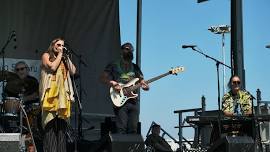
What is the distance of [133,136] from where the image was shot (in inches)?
251

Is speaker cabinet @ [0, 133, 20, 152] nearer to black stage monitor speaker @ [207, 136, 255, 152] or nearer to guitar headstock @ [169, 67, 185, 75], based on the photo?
black stage monitor speaker @ [207, 136, 255, 152]

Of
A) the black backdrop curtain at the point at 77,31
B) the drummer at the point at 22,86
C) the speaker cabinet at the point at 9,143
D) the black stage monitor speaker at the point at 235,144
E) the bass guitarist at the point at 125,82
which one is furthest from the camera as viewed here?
the black backdrop curtain at the point at 77,31

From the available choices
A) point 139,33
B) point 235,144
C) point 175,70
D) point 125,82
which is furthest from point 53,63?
point 139,33

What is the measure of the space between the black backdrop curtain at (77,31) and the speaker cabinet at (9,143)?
427cm

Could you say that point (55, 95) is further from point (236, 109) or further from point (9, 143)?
point (236, 109)

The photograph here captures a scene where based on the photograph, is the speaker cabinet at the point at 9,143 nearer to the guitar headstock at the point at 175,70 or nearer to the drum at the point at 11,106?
the drum at the point at 11,106

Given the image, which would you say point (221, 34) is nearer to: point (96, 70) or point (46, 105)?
point (96, 70)

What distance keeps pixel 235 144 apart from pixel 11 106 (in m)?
2.92

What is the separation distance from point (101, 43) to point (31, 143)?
13.5ft

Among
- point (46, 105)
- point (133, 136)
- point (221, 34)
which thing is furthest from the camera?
point (221, 34)

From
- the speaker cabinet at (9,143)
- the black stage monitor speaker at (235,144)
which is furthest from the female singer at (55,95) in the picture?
the black stage monitor speaker at (235,144)

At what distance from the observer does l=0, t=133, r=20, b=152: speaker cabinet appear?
5.74m

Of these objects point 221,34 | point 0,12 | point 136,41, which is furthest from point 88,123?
point 221,34

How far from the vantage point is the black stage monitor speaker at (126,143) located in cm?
618
